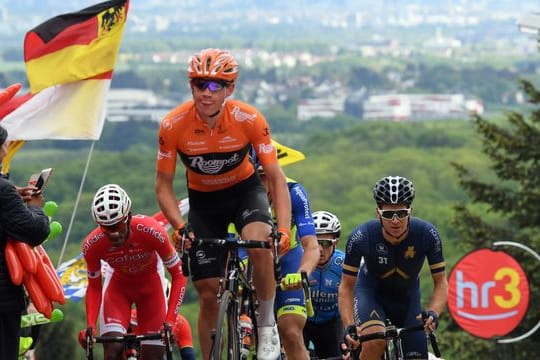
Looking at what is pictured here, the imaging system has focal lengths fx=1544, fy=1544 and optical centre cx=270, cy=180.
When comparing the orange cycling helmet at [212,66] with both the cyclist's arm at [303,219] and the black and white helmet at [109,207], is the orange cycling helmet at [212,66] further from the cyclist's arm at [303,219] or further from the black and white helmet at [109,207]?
the cyclist's arm at [303,219]

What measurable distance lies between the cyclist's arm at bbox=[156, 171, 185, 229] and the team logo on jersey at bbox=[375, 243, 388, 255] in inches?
63.8

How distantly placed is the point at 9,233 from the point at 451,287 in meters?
21.0

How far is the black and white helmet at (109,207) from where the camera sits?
1252 centimetres

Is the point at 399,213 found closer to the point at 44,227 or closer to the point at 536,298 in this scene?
the point at 44,227

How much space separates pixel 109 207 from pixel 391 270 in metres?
2.34

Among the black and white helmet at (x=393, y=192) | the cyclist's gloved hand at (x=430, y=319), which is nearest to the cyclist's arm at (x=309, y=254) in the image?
the black and white helmet at (x=393, y=192)

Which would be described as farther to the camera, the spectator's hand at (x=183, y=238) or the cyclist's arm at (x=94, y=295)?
the cyclist's arm at (x=94, y=295)

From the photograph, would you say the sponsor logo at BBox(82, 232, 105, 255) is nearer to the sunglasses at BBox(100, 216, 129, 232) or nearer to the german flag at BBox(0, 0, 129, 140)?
the sunglasses at BBox(100, 216, 129, 232)

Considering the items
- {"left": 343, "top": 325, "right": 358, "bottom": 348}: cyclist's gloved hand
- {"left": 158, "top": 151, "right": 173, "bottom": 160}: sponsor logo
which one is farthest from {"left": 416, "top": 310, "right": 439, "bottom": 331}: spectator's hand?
{"left": 158, "top": 151, "right": 173, "bottom": 160}: sponsor logo

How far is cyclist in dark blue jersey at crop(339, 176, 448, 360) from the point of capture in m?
12.1

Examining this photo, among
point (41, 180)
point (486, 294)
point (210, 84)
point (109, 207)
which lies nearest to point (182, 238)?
point (210, 84)

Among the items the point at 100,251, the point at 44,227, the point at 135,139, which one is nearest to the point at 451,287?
the point at 100,251

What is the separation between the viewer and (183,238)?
448 inches

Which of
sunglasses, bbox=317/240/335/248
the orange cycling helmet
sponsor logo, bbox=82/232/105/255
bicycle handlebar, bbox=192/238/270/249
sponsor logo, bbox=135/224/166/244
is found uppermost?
the orange cycling helmet
